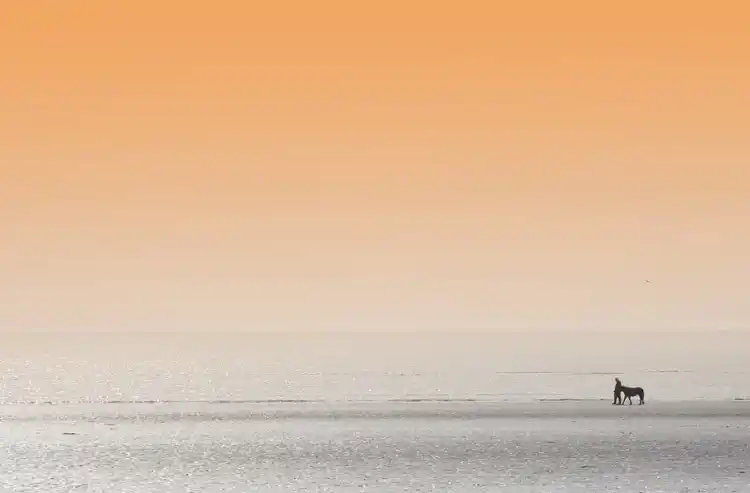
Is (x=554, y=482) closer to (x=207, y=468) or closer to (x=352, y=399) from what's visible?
(x=207, y=468)

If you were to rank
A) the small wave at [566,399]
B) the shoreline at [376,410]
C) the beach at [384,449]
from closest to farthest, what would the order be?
the beach at [384,449] → the shoreline at [376,410] → the small wave at [566,399]

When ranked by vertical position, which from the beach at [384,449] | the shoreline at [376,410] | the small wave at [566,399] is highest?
the small wave at [566,399]

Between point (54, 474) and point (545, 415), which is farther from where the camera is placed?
point (545, 415)

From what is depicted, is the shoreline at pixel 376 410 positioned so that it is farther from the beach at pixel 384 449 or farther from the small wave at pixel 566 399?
the small wave at pixel 566 399

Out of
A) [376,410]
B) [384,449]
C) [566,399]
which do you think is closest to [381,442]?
[384,449]

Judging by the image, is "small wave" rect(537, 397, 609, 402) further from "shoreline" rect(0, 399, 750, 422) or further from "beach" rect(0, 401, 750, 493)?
"beach" rect(0, 401, 750, 493)

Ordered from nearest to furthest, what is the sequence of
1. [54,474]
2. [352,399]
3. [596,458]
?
1. [54,474]
2. [596,458]
3. [352,399]

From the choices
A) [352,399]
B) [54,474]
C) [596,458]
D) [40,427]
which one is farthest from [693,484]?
[352,399]

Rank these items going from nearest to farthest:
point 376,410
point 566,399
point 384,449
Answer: point 384,449, point 376,410, point 566,399

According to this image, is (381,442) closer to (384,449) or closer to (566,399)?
(384,449)

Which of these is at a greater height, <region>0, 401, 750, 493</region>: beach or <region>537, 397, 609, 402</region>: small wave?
<region>537, 397, 609, 402</region>: small wave

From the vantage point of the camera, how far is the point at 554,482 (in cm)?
4334

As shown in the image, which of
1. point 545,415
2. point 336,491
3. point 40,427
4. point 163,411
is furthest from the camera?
point 163,411

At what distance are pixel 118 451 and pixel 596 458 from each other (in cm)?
1968
